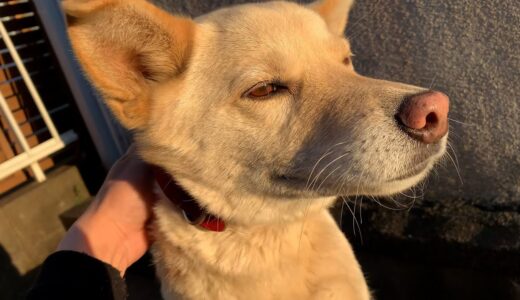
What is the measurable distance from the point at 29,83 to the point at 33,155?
68 centimetres

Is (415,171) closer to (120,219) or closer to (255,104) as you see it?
(255,104)

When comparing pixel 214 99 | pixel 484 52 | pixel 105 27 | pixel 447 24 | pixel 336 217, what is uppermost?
pixel 105 27

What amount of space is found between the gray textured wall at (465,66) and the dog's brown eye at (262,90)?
Answer: 1.55m

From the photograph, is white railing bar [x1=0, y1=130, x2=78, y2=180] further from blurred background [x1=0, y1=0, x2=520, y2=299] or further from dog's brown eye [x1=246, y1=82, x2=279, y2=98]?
dog's brown eye [x1=246, y1=82, x2=279, y2=98]

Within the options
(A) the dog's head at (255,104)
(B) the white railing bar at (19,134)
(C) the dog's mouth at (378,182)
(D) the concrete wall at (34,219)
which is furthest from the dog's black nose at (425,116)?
(B) the white railing bar at (19,134)

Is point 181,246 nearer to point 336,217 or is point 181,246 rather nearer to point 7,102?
point 336,217

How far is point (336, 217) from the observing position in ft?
11.0

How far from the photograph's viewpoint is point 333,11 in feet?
6.97

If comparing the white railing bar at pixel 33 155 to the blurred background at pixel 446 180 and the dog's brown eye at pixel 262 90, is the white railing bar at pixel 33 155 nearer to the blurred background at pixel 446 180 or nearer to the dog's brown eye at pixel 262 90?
the blurred background at pixel 446 180

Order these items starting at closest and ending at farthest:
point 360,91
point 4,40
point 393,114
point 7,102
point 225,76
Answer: point 393,114 → point 360,91 → point 225,76 → point 4,40 → point 7,102

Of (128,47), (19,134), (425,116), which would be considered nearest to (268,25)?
(128,47)

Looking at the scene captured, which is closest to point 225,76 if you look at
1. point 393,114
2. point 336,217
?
point 393,114

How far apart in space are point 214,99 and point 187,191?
410 mm

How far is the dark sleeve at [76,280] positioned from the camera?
1.55 metres
